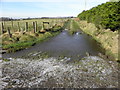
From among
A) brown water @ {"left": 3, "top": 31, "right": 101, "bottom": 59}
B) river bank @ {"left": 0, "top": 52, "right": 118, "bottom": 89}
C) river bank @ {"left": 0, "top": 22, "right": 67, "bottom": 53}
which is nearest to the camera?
river bank @ {"left": 0, "top": 52, "right": 118, "bottom": 89}

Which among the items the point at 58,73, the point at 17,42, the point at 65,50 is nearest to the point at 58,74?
the point at 58,73

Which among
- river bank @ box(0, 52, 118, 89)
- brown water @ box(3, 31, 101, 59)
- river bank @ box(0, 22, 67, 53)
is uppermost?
river bank @ box(0, 22, 67, 53)

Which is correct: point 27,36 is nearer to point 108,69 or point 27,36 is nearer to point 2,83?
point 2,83

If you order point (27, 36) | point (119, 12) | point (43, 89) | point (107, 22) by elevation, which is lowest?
point (43, 89)

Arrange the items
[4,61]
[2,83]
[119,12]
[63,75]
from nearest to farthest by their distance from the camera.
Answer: [2,83] → [63,75] → [4,61] → [119,12]

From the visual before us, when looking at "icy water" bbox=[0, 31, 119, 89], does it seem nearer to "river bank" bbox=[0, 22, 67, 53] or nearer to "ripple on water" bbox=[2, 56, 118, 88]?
"ripple on water" bbox=[2, 56, 118, 88]

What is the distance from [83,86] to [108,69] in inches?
181

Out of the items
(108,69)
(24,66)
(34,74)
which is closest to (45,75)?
(34,74)

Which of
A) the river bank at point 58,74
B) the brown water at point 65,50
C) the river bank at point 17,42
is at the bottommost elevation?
the river bank at point 58,74

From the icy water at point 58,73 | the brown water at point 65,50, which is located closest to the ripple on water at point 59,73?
the icy water at point 58,73

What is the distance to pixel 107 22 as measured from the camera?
2377 cm

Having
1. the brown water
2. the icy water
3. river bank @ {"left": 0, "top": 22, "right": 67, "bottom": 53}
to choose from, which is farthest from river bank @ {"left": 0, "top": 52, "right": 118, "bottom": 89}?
river bank @ {"left": 0, "top": 22, "right": 67, "bottom": 53}

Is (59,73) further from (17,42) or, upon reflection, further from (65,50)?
(17,42)

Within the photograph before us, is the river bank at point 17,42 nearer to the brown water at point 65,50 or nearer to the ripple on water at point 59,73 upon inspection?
the brown water at point 65,50
